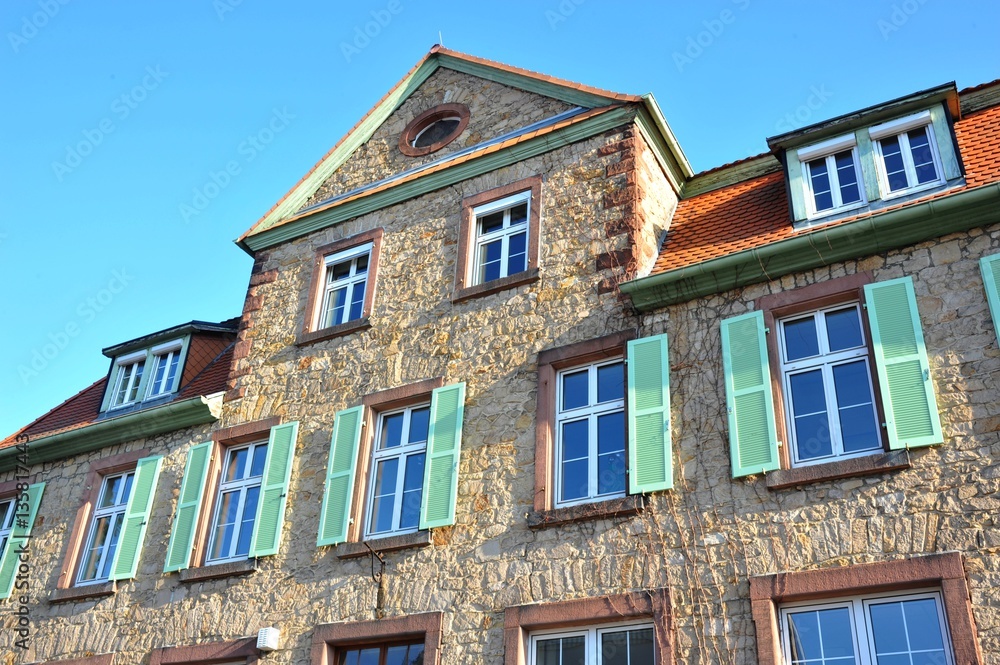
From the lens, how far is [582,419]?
10531mm

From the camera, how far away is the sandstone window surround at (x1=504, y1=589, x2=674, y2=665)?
29.0ft

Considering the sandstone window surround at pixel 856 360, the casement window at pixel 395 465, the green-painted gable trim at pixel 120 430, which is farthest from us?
the green-painted gable trim at pixel 120 430

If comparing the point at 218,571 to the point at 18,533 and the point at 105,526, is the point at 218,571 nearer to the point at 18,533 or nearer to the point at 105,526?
the point at 105,526

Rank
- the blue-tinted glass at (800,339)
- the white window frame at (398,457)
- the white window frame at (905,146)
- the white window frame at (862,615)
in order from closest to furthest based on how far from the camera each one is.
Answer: the white window frame at (862,615) < the blue-tinted glass at (800,339) < the white window frame at (905,146) < the white window frame at (398,457)

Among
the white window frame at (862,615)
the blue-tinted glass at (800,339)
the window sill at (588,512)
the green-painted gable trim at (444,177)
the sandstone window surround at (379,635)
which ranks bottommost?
the white window frame at (862,615)

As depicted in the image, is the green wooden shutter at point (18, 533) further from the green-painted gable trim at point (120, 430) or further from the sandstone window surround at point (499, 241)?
the sandstone window surround at point (499, 241)

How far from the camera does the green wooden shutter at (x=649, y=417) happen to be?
9594 mm

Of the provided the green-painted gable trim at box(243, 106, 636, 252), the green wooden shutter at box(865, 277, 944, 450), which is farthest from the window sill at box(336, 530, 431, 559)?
the green-painted gable trim at box(243, 106, 636, 252)

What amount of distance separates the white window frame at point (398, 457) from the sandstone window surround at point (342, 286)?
4.72 feet

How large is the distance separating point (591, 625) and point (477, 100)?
768cm

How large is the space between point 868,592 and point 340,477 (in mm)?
5640

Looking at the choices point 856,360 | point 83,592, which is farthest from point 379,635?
point 856,360

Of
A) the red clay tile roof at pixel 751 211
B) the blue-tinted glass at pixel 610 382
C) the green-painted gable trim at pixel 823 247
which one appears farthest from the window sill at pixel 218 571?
the red clay tile roof at pixel 751 211

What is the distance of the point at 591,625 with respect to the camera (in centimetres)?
927
